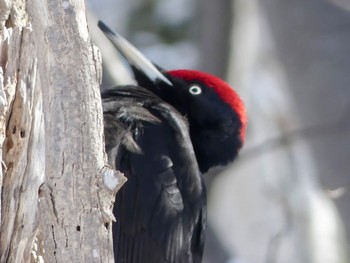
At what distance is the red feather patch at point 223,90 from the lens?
4809 millimetres

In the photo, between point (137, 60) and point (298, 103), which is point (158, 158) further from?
point (298, 103)

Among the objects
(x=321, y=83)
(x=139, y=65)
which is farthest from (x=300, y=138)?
(x=139, y=65)

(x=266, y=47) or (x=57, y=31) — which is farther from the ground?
(x=266, y=47)

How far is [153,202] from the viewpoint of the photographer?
432 cm

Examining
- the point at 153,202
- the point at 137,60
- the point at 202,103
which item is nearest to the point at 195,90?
the point at 202,103

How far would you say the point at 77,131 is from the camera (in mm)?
2668

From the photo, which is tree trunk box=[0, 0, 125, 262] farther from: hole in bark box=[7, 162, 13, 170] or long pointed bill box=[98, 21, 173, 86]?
long pointed bill box=[98, 21, 173, 86]

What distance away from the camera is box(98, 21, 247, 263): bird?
4266 mm

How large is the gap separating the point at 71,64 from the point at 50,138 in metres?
0.18

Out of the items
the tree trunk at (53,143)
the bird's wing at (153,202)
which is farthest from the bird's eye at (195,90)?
the tree trunk at (53,143)

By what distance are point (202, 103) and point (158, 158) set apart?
544mm

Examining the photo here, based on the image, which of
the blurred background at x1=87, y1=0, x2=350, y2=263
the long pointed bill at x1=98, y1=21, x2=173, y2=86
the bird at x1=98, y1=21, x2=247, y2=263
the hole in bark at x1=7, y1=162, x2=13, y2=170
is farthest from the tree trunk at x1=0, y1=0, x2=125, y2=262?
the blurred background at x1=87, y1=0, x2=350, y2=263

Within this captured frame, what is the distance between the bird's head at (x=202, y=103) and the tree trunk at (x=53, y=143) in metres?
2.07

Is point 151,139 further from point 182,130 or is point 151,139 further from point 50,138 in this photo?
point 50,138
